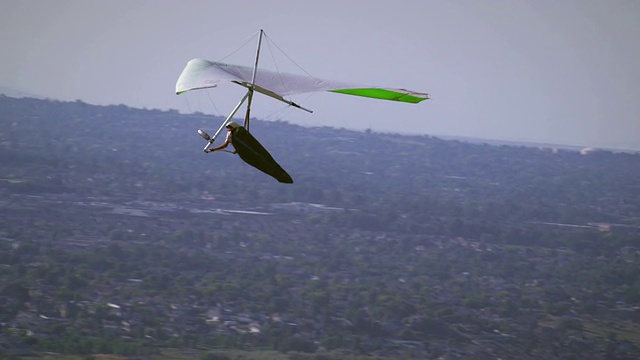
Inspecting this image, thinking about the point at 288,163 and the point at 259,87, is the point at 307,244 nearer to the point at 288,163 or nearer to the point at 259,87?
the point at 288,163

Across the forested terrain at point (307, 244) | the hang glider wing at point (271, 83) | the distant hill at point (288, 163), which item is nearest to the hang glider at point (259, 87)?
the hang glider wing at point (271, 83)

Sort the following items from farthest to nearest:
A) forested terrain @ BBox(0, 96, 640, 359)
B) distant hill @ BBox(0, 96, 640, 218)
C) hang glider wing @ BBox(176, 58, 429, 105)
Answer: distant hill @ BBox(0, 96, 640, 218) < forested terrain @ BBox(0, 96, 640, 359) < hang glider wing @ BBox(176, 58, 429, 105)

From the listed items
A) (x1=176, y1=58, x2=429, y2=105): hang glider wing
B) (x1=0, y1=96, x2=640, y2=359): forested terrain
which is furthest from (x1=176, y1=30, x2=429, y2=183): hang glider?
(x1=0, y1=96, x2=640, y2=359): forested terrain

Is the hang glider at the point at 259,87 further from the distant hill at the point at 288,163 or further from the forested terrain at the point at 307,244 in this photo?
the distant hill at the point at 288,163

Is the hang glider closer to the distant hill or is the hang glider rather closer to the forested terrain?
the forested terrain

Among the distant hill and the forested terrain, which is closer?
the forested terrain

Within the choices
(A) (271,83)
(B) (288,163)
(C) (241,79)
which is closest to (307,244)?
(B) (288,163)

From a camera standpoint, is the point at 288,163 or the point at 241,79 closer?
the point at 241,79

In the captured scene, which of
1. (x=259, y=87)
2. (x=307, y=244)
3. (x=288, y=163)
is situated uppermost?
(x=259, y=87)
